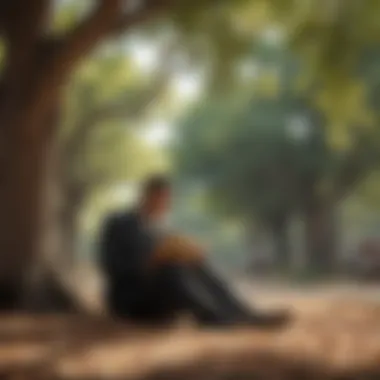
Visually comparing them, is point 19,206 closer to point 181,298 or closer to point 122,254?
point 122,254

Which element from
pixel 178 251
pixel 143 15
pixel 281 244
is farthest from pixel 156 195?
pixel 143 15

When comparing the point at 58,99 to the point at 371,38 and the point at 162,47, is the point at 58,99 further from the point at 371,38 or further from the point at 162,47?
the point at 371,38

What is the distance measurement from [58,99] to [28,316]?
0.44 metres

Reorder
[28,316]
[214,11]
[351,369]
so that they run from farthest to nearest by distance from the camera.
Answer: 1. [214,11]
2. [28,316]
3. [351,369]

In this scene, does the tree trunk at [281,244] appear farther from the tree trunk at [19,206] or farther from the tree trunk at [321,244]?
the tree trunk at [19,206]

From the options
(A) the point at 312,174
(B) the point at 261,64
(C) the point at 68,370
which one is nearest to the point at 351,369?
(A) the point at 312,174

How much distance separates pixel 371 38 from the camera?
1521 mm

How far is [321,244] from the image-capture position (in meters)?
1.46

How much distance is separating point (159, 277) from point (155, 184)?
0.19 meters

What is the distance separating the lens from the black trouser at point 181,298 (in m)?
1.45

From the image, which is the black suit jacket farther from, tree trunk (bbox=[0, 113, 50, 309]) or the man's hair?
tree trunk (bbox=[0, 113, 50, 309])

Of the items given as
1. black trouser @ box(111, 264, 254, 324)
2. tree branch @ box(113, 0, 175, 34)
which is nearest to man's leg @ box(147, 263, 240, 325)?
black trouser @ box(111, 264, 254, 324)

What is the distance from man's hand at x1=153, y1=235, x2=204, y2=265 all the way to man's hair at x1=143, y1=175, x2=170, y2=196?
0.10 metres

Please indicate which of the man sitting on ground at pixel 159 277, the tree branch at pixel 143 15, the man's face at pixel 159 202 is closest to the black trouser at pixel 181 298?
the man sitting on ground at pixel 159 277
